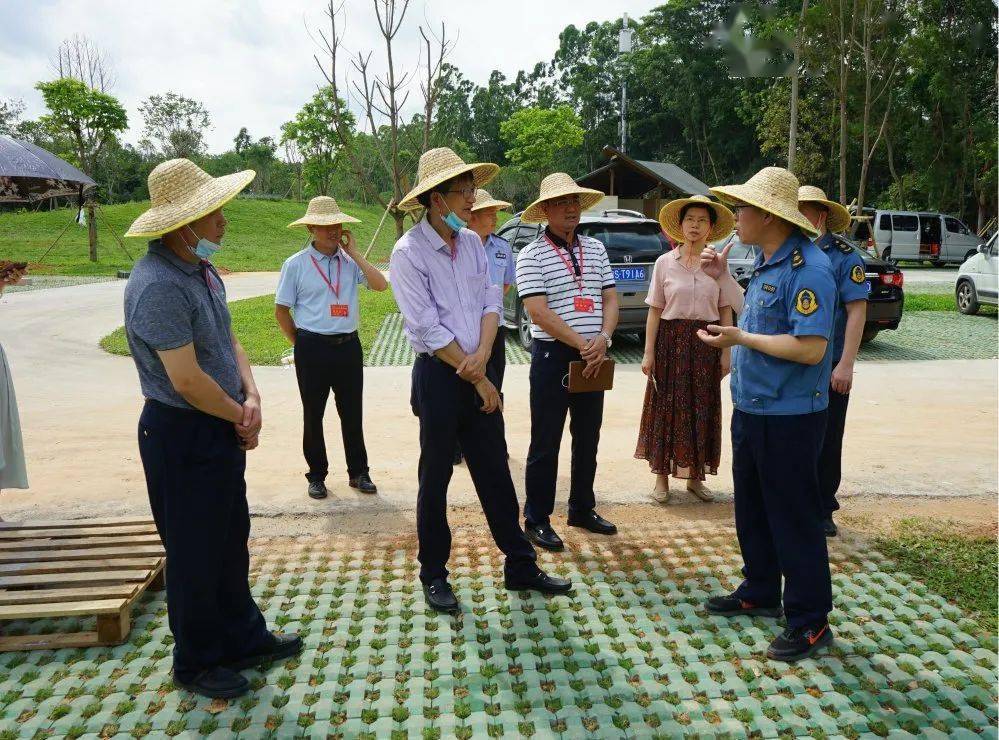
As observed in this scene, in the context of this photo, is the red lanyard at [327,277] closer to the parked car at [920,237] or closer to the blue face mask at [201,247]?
the blue face mask at [201,247]

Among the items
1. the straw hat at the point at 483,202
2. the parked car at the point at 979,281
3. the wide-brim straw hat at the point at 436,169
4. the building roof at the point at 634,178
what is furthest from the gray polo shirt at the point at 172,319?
the building roof at the point at 634,178

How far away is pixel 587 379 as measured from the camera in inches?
160

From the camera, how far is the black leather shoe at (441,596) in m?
3.41

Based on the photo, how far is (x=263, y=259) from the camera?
27797 millimetres

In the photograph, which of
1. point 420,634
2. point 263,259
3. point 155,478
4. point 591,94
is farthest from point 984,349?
point 591,94

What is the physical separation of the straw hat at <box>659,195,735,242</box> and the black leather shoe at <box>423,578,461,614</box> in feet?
7.79

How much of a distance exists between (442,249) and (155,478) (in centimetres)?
146

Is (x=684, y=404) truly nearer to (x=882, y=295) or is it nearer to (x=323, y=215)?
(x=323, y=215)

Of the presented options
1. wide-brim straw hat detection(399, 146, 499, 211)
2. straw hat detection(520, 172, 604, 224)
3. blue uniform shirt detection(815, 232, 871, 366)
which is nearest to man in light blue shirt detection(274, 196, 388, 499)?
straw hat detection(520, 172, 604, 224)

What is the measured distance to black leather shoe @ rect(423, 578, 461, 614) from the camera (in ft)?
11.2

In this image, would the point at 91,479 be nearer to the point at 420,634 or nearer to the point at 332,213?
the point at 332,213

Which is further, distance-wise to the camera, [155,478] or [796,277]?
[796,277]

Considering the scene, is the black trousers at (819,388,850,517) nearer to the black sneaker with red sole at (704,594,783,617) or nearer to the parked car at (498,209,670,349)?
the black sneaker with red sole at (704,594,783,617)

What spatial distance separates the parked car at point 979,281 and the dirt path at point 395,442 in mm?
4485
